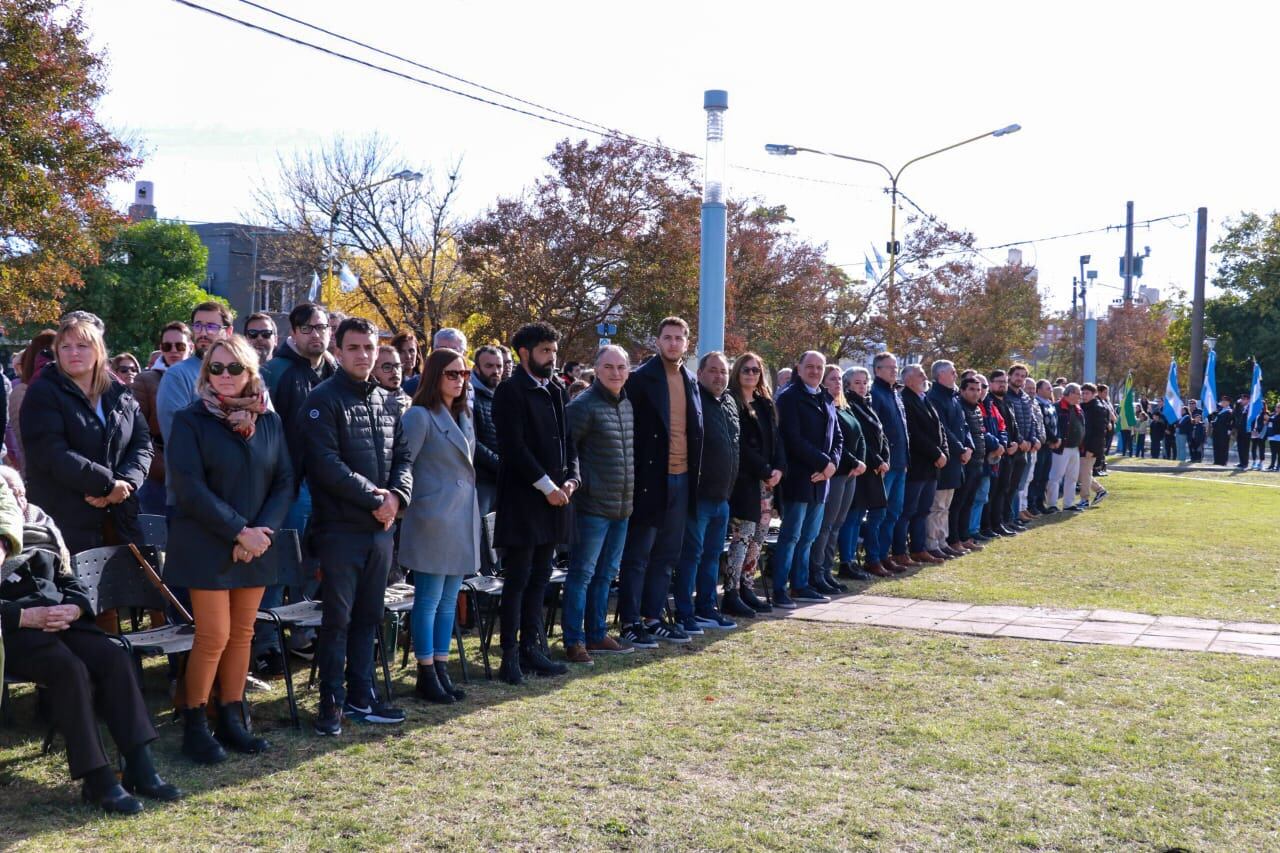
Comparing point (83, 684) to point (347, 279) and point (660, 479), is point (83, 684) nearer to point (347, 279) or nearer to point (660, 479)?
point (660, 479)

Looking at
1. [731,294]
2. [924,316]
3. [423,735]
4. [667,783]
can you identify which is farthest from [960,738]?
[924,316]

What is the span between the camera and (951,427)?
1366 centimetres

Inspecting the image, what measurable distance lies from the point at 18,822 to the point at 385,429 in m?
2.51

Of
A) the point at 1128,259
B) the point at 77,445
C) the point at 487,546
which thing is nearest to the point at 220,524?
the point at 77,445

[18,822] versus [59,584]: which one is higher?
[59,584]

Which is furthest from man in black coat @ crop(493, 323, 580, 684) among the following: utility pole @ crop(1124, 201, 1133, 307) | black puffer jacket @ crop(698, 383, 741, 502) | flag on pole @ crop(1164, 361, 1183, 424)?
utility pole @ crop(1124, 201, 1133, 307)

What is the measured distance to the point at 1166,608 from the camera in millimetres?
10250

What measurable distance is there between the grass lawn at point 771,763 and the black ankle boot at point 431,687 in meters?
0.13

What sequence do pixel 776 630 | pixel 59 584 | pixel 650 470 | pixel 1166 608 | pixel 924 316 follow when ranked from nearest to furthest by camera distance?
pixel 59 584 < pixel 650 470 < pixel 776 630 < pixel 1166 608 < pixel 924 316

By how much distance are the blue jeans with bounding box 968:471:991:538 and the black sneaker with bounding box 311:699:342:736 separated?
1034cm

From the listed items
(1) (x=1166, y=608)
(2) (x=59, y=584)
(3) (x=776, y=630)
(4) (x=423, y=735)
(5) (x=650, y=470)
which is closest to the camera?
(2) (x=59, y=584)

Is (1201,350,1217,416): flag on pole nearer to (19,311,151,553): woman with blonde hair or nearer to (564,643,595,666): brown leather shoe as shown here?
(564,643,595,666): brown leather shoe

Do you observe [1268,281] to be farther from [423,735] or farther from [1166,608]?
[423,735]

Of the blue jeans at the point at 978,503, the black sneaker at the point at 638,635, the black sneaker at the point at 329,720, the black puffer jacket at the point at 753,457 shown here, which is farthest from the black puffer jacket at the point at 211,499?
the blue jeans at the point at 978,503
